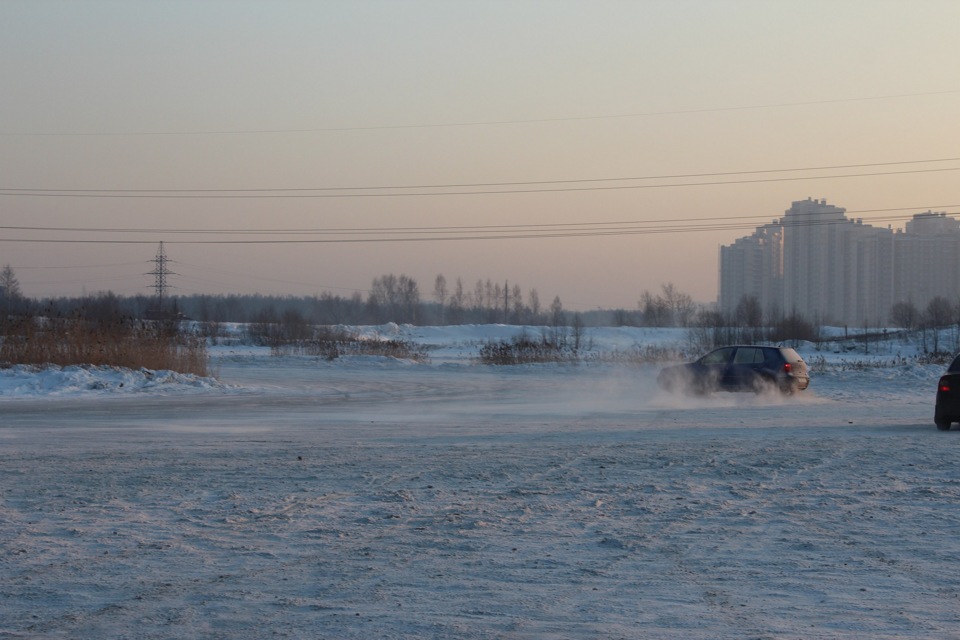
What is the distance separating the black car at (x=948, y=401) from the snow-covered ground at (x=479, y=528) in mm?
331

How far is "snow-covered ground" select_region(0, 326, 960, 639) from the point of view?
5.99m

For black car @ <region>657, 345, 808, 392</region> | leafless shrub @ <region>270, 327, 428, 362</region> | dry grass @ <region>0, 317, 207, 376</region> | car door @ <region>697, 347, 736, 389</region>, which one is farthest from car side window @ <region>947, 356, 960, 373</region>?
leafless shrub @ <region>270, 327, 428, 362</region>

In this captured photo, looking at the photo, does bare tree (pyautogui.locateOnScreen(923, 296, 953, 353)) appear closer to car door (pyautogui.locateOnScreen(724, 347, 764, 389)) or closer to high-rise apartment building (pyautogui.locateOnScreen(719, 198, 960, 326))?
high-rise apartment building (pyautogui.locateOnScreen(719, 198, 960, 326))

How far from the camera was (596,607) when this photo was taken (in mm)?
6191

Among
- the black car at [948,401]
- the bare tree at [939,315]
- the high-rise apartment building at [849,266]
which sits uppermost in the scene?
the high-rise apartment building at [849,266]

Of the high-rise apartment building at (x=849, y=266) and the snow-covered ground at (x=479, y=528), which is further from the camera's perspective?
the high-rise apartment building at (x=849, y=266)

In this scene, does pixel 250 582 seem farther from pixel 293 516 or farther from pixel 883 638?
pixel 883 638

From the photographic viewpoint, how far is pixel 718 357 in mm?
27656

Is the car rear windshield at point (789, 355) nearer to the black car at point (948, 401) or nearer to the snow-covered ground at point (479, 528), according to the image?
the snow-covered ground at point (479, 528)

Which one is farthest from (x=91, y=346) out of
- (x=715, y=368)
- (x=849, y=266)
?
(x=849, y=266)

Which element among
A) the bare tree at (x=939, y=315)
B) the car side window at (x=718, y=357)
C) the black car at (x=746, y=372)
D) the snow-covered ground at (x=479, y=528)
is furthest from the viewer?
the bare tree at (x=939, y=315)

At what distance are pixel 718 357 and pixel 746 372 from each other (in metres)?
1.12

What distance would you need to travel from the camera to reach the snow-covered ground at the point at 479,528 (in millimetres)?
5988

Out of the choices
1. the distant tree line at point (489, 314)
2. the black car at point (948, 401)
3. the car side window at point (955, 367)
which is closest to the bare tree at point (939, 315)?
the distant tree line at point (489, 314)
